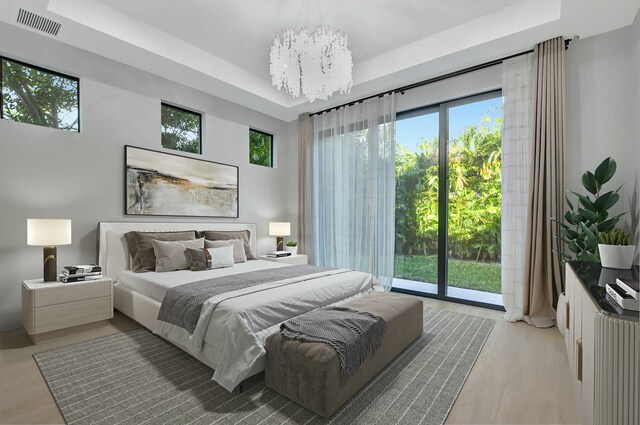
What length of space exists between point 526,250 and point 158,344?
365 centimetres

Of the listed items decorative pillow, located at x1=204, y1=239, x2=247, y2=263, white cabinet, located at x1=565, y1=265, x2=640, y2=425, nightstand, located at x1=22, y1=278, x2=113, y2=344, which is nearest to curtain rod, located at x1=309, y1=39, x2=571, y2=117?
decorative pillow, located at x1=204, y1=239, x2=247, y2=263

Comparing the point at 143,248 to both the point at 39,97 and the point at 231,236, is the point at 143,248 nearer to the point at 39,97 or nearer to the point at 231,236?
the point at 231,236

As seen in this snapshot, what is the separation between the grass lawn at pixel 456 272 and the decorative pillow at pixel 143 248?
3.16 meters

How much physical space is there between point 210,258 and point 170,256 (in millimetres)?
405

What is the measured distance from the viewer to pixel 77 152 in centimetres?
318

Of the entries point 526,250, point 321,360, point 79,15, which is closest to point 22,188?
point 79,15

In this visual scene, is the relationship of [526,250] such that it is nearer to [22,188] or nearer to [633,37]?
[633,37]

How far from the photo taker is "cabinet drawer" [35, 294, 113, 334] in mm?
2514

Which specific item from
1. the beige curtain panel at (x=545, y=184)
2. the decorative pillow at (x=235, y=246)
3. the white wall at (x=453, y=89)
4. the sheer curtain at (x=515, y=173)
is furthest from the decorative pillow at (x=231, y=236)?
the beige curtain panel at (x=545, y=184)

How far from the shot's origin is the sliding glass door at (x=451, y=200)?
12.3ft

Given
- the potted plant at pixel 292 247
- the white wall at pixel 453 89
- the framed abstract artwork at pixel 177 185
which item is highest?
the white wall at pixel 453 89

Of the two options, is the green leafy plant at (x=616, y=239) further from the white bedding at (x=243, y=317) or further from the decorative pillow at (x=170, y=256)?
the decorative pillow at (x=170, y=256)

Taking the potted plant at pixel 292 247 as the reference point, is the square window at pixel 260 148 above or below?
above

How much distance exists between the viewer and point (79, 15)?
2.82 metres
